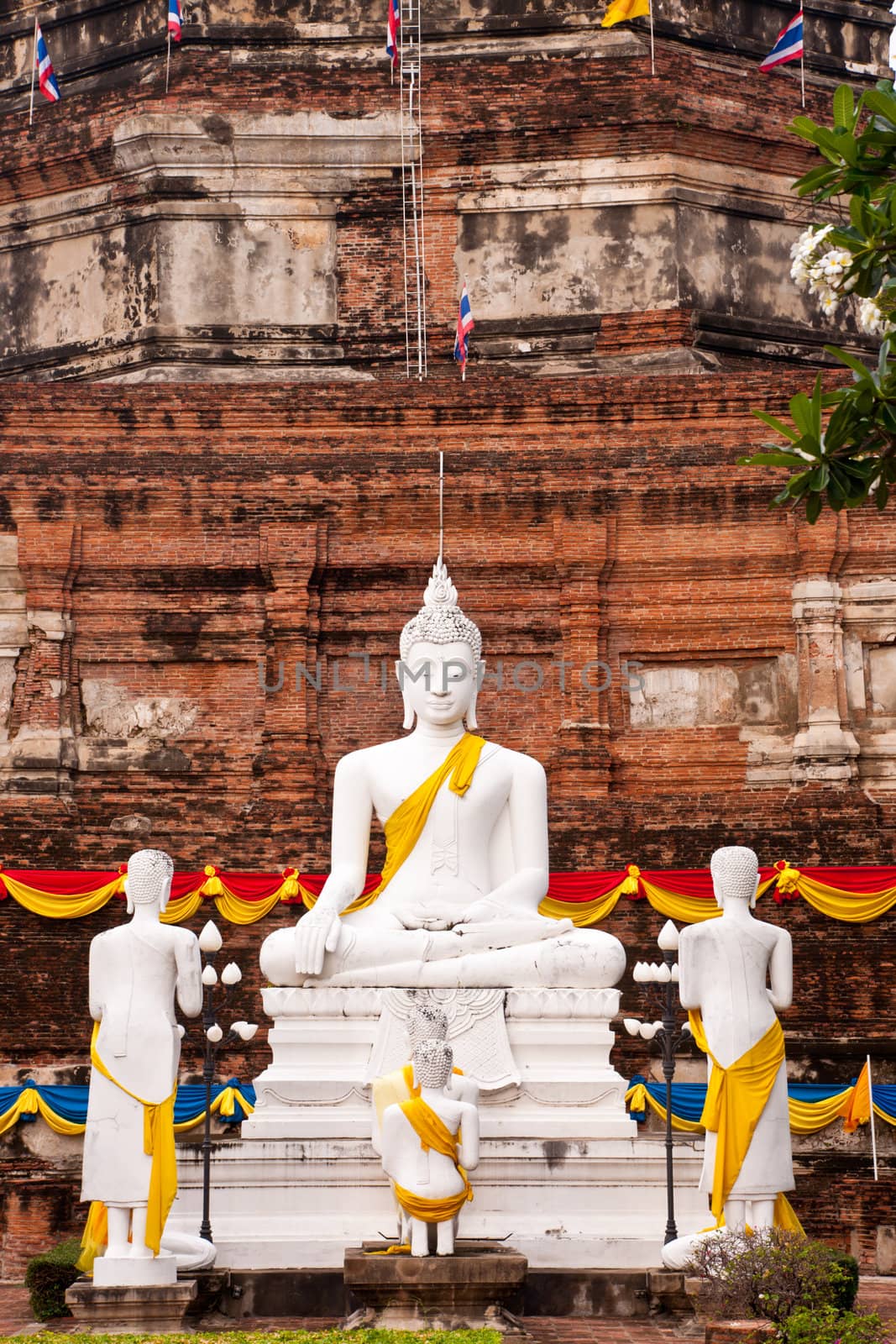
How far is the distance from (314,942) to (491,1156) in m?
1.71

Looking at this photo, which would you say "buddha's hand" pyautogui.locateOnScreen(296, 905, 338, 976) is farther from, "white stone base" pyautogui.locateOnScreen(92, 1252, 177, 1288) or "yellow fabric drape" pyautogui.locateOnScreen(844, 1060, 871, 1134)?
"yellow fabric drape" pyautogui.locateOnScreen(844, 1060, 871, 1134)

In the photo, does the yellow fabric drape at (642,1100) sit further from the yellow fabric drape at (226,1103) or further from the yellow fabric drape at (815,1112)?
the yellow fabric drape at (226,1103)

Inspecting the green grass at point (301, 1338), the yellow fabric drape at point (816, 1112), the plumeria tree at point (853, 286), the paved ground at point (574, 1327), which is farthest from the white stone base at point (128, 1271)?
the yellow fabric drape at point (816, 1112)

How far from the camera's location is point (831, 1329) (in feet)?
28.4

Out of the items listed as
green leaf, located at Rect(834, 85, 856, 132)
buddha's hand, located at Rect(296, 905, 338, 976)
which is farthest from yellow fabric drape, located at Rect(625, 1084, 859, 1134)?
green leaf, located at Rect(834, 85, 856, 132)

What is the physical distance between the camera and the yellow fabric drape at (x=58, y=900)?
1756 cm

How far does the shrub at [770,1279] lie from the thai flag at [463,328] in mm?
13007

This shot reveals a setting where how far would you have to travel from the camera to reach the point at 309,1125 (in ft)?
39.0

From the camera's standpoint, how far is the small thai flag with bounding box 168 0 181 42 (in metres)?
23.2

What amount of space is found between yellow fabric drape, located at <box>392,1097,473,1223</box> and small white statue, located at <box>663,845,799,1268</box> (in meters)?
1.24

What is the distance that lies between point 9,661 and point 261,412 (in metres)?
3.26

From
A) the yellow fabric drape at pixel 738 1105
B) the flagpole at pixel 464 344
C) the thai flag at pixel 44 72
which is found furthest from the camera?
the thai flag at pixel 44 72

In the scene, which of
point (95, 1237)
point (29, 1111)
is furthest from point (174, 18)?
point (95, 1237)

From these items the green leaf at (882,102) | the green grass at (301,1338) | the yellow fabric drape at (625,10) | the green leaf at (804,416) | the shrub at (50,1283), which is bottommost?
the shrub at (50,1283)
